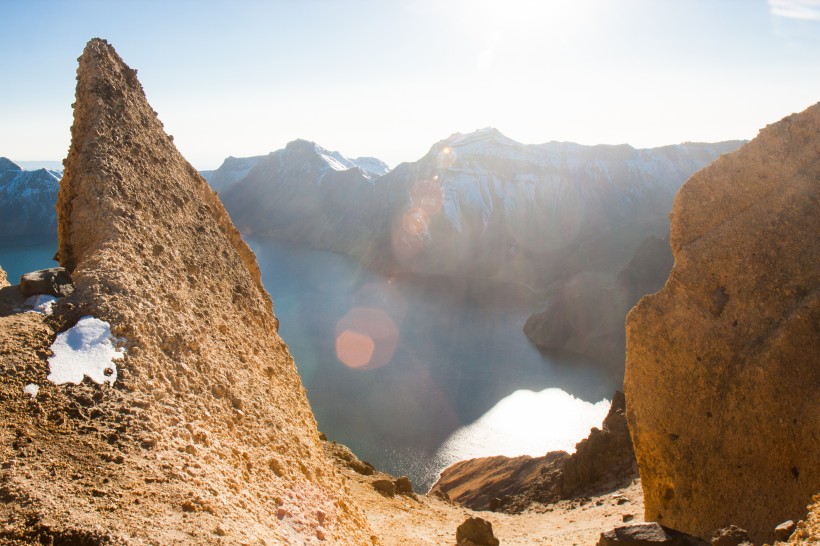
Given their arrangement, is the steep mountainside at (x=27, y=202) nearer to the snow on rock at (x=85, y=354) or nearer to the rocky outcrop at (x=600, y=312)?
the rocky outcrop at (x=600, y=312)

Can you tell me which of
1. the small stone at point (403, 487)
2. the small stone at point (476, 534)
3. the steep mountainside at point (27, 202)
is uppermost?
the steep mountainside at point (27, 202)

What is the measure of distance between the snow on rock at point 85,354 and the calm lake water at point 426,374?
1338 inches

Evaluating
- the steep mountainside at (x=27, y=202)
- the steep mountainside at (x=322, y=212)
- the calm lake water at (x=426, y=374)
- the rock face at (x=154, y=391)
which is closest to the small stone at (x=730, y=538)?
the rock face at (x=154, y=391)

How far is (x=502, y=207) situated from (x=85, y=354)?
478ft

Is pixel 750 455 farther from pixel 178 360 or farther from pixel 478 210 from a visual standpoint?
pixel 478 210

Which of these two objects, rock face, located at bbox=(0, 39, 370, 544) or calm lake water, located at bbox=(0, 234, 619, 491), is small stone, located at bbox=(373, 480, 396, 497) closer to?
rock face, located at bbox=(0, 39, 370, 544)

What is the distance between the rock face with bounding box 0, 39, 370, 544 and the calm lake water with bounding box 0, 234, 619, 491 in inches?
1199

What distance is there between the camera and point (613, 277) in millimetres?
97500

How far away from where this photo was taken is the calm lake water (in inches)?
1754

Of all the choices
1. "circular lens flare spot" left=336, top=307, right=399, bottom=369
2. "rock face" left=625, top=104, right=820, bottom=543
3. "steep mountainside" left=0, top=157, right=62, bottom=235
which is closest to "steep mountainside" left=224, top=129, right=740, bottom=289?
"circular lens flare spot" left=336, top=307, right=399, bottom=369

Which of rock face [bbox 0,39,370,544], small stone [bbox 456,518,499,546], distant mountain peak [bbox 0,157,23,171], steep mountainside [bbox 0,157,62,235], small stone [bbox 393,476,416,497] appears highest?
distant mountain peak [bbox 0,157,23,171]

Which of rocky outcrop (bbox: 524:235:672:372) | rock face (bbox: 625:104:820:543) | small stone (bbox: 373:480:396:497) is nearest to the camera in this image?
rock face (bbox: 625:104:820:543)

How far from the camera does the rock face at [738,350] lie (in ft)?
32.1

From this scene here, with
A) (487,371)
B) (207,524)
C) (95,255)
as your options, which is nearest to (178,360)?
(95,255)
